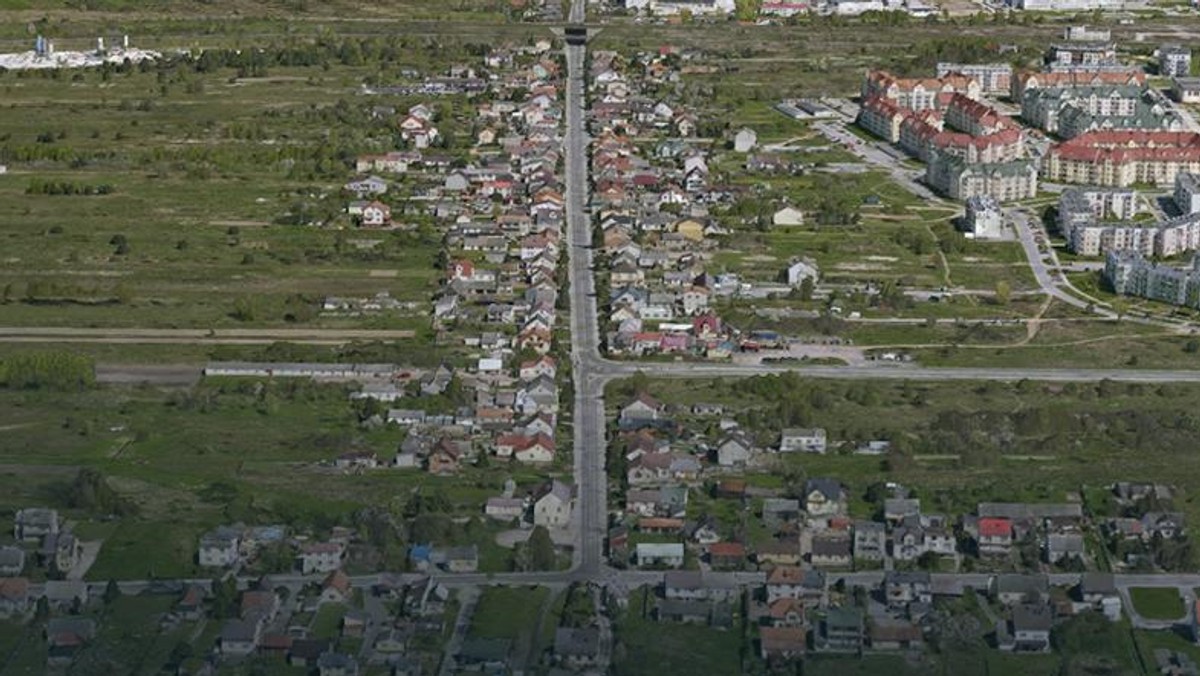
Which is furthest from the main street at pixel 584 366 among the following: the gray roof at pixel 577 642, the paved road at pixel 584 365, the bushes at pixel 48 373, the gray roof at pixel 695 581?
the bushes at pixel 48 373

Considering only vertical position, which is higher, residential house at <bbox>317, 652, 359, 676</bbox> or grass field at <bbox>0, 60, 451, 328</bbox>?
grass field at <bbox>0, 60, 451, 328</bbox>

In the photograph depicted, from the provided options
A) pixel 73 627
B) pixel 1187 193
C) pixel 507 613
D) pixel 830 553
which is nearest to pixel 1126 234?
pixel 1187 193

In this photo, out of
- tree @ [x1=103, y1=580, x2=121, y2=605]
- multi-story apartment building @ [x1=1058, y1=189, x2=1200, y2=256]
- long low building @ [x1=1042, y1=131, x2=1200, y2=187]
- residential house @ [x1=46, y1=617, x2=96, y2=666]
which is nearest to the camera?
residential house @ [x1=46, y1=617, x2=96, y2=666]

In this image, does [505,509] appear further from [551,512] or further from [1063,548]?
[1063,548]

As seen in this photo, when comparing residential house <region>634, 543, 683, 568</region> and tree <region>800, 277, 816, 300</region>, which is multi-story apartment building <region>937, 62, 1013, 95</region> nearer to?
tree <region>800, 277, 816, 300</region>

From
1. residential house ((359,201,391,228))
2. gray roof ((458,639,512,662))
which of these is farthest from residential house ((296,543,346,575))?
residential house ((359,201,391,228))

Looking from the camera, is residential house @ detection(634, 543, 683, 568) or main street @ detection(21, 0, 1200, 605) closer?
main street @ detection(21, 0, 1200, 605)

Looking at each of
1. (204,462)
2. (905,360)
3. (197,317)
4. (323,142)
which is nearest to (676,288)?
(905,360)

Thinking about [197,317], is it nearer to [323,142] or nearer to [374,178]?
[374,178]
